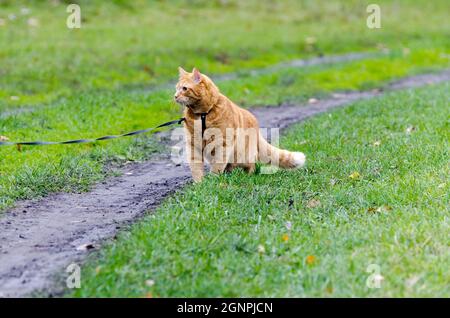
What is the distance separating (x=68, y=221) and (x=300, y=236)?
7.56 feet

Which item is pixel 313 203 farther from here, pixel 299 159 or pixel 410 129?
pixel 410 129

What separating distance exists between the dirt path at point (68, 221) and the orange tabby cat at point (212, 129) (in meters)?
0.56

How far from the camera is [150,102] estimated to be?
1234 centimetres

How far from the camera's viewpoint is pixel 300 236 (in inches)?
235

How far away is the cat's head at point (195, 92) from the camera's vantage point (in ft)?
24.2

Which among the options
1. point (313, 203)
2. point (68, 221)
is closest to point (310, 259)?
point (313, 203)

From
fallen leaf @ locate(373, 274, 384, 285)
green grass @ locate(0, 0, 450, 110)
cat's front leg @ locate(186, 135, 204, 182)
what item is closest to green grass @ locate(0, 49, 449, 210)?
green grass @ locate(0, 0, 450, 110)

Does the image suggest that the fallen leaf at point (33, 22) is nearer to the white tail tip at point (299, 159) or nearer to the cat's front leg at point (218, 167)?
the cat's front leg at point (218, 167)

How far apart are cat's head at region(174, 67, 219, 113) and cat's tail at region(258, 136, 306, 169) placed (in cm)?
92

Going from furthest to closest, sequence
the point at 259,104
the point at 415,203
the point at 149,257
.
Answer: the point at 259,104, the point at 415,203, the point at 149,257

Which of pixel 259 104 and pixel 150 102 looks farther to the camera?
pixel 259 104
